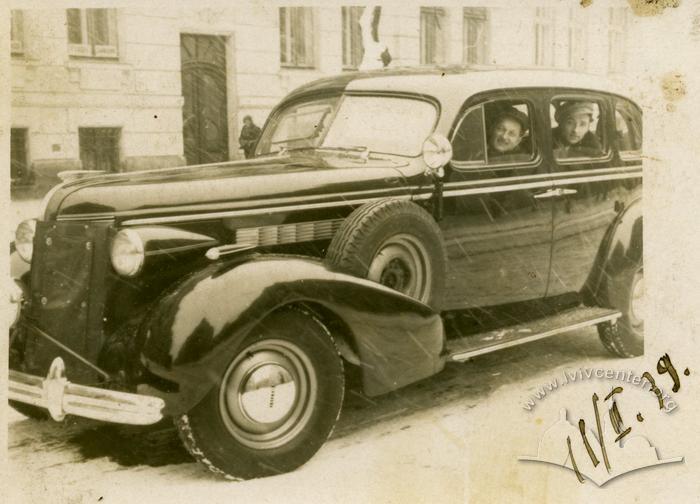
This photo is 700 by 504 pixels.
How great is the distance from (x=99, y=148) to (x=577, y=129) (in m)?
1.74

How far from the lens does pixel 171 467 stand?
2064 mm

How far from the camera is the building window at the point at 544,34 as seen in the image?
2420mm

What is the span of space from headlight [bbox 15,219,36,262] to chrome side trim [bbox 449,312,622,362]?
135 centimetres

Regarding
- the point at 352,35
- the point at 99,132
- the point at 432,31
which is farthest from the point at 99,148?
the point at 432,31

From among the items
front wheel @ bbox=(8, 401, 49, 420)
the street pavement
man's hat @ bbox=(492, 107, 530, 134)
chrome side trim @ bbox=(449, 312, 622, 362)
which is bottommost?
the street pavement

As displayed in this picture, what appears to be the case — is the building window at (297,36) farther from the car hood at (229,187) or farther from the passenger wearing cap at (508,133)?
the passenger wearing cap at (508,133)

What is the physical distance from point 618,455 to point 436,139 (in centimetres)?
124

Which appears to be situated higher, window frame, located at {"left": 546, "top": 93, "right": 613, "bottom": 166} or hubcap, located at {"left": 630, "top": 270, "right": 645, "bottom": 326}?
window frame, located at {"left": 546, "top": 93, "right": 613, "bottom": 166}

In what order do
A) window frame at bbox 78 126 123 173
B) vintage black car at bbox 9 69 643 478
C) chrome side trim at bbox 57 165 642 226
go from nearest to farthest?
1. vintage black car at bbox 9 69 643 478
2. chrome side trim at bbox 57 165 642 226
3. window frame at bbox 78 126 123 173

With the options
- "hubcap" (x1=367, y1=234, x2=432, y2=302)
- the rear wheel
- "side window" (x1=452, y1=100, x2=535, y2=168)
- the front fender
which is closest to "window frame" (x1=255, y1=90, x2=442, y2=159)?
"side window" (x1=452, y1=100, x2=535, y2=168)

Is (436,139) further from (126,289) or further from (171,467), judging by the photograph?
(171,467)

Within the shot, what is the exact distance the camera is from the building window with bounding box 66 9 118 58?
7.38 ft

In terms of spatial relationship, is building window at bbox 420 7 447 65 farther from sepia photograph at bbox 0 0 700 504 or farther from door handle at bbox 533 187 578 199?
door handle at bbox 533 187 578 199

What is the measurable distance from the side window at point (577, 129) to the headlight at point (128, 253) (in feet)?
5.14
